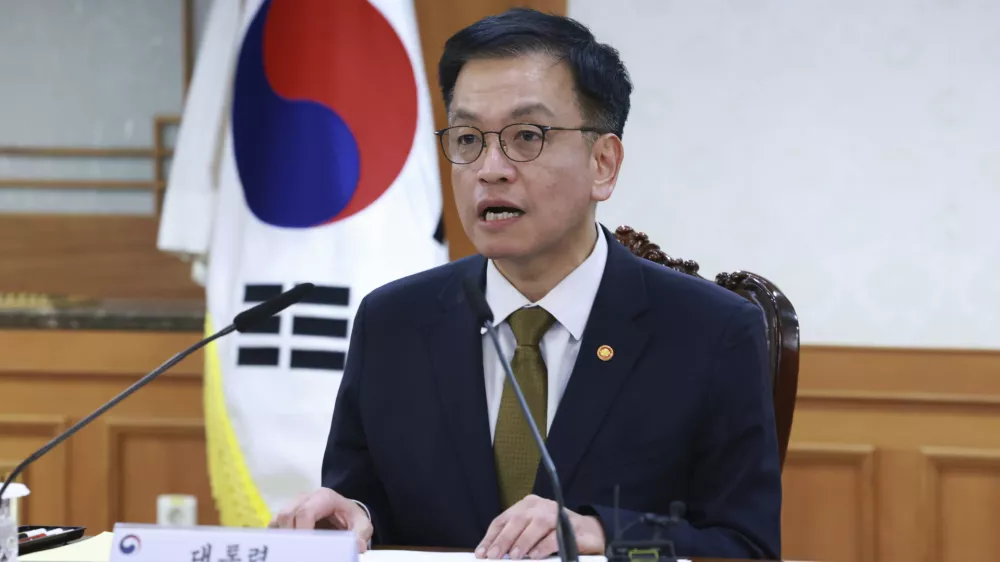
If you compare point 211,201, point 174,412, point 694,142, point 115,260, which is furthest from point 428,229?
point 115,260

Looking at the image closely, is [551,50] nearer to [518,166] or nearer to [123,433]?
[518,166]

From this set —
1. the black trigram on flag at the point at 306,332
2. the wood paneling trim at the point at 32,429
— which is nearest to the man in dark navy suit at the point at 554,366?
the black trigram on flag at the point at 306,332

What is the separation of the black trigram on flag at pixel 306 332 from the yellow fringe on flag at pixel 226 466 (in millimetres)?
115

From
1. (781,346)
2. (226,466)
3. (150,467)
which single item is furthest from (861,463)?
(150,467)

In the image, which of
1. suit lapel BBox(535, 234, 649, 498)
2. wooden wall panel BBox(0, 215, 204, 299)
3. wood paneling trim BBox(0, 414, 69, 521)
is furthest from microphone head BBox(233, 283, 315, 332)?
wooden wall panel BBox(0, 215, 204, 299)

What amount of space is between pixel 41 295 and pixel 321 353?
1.35 meters

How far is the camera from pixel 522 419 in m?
1.39

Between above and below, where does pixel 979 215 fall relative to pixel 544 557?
above

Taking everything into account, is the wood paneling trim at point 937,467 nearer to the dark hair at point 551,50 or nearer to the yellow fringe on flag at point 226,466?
the yellow fringe on flag at point 226,466

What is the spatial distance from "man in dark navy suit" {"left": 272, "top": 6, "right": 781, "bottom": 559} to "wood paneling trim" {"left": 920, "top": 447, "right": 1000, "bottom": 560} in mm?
1680

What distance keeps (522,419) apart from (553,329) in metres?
0.14

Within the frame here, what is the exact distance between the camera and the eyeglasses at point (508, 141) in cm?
139

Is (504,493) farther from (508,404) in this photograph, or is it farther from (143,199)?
(143,199)

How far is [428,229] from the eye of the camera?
8.29 ft
